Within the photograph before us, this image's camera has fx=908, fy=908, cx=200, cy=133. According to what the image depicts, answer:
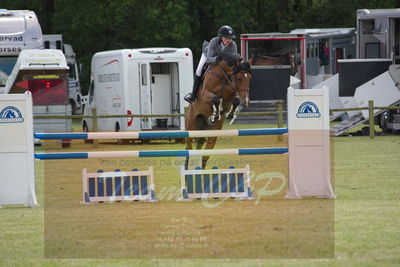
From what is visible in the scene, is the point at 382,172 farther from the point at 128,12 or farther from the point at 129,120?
the point at 128,12

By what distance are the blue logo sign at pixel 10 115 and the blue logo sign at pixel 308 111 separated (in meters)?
3.61

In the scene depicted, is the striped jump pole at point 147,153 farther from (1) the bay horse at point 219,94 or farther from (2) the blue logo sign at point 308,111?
(1) the bay horse at point 219,94

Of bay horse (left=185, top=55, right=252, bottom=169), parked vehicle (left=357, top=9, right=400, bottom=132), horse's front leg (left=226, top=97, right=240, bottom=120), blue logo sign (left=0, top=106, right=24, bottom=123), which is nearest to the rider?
bay horse (left=185, top=55, right=252, bottom=169)

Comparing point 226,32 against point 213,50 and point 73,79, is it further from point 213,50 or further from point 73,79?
point 73,79

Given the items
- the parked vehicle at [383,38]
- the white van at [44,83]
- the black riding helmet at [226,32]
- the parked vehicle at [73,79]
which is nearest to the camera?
the black riding helmet at [226,32]

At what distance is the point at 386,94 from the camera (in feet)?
87.2

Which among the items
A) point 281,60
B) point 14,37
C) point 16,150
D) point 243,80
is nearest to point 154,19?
point 281,60

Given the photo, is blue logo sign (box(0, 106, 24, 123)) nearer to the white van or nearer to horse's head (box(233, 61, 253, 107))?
horse's head (box(233, 61, 253, 107))

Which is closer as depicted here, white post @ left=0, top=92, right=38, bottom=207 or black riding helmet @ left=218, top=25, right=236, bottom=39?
white post @ left=0, top=92, right=38, bottom=207

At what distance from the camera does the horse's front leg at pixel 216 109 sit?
13516 mm

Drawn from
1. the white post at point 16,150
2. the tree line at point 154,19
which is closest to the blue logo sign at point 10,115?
the white post at point 16,150

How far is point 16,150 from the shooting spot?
11.7m

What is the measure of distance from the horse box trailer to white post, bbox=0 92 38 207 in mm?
14089

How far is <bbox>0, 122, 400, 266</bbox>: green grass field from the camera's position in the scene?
7.90 m
